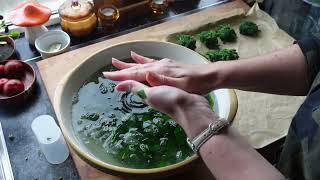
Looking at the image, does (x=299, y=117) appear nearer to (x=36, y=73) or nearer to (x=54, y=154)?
(x=54, y=154)

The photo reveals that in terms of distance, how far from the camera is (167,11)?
135cm

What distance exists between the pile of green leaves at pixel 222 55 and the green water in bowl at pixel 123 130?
0.81ft

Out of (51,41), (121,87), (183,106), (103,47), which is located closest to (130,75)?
(121,87)

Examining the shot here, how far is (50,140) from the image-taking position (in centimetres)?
89

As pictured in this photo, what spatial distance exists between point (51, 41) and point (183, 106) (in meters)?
0.64

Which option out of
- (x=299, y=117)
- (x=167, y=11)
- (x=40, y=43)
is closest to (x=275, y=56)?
(x=299, y=117)

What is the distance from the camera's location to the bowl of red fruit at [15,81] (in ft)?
3.35

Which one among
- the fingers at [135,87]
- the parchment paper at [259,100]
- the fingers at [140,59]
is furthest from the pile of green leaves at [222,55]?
the fingers at [135,87]

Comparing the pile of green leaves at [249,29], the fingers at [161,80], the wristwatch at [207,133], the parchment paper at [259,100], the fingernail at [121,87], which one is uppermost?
the wristwatch at [207,133]

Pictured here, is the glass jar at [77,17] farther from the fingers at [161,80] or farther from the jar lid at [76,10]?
the fingers at [161,80]

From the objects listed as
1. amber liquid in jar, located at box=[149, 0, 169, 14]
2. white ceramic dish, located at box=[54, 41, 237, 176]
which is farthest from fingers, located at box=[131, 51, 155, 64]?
amber liquid in jar, located at box=[149, 0, 169, 14]

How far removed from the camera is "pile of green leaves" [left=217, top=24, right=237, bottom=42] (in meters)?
1.20

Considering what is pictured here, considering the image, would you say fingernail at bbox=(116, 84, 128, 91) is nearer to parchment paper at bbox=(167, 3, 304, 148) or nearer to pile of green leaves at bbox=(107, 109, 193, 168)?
pile of green leaves at bbox=(107, 109, 193, 168)

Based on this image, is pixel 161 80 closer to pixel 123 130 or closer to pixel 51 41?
pixel 123 130
